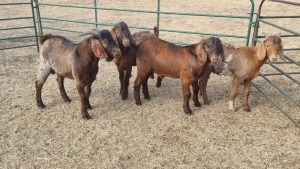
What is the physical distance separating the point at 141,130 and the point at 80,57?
61.2 inches

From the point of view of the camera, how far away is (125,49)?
16.8ft

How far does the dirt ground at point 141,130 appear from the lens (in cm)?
394

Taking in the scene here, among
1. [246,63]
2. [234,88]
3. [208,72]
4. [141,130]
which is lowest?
[141,130]

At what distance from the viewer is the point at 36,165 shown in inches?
149

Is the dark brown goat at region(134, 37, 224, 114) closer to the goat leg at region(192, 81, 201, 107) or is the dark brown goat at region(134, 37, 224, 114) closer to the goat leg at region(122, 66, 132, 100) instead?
the goat leg at region(192, 81, 201, 107)

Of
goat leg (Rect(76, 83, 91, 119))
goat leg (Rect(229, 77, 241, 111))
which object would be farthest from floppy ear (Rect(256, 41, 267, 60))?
goat leg (Rect(76, 83, 91, 119))

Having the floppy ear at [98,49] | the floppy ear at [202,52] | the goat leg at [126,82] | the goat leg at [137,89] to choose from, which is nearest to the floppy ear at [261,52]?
the floppy ear at [202,52]

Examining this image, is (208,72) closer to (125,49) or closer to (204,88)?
(204,88)

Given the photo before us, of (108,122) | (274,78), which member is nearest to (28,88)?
(108,122)

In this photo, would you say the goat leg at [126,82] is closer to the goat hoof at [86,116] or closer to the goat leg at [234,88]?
the goat hoof at [86,116]

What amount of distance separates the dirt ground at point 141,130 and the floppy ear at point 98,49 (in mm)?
1229

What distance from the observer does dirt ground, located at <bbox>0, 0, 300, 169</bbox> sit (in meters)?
3.94

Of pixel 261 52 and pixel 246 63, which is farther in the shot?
pixel 246 63

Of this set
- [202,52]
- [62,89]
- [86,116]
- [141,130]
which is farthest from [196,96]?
[62,89]
